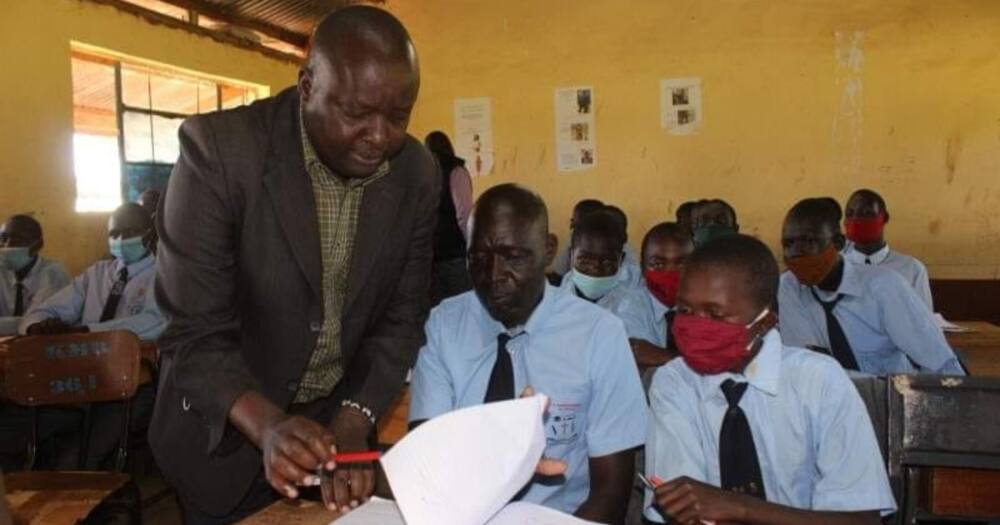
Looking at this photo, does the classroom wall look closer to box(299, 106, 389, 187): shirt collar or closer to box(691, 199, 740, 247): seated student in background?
box(691, 199, 740, 247): seated student in background

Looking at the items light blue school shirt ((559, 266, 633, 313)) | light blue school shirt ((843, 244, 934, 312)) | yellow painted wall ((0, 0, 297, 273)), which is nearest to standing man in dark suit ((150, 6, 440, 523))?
light blue school shirt ((559, 266, 633, 313))

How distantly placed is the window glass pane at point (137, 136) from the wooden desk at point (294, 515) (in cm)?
482

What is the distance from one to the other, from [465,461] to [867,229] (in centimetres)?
416

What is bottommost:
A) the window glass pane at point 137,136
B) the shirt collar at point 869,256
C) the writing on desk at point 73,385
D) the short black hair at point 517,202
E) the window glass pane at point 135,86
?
the writing on desk at point 73,385

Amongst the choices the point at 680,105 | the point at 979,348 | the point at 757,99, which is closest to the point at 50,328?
the point at 979,348

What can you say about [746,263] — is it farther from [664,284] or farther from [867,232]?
[867,232]

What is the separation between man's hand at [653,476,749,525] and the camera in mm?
1320

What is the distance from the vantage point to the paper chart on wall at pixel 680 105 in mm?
6000

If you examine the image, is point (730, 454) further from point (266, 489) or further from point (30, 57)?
point (30, 57)

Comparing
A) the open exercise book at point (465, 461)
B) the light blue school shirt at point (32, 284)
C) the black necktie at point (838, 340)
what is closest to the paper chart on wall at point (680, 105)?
the black necktie at point (838, 340)

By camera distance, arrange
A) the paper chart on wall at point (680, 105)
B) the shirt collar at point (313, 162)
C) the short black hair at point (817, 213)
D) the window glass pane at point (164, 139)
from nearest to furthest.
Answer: the shirt collar at point (313, 162) < the short black hair at point (817, 213) < the window glass pane at point (164, 139) < the paper chart on wall at point (680, 105)

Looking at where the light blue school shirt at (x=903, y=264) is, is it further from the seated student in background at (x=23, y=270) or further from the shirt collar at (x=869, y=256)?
the seated student in background at (x=23, y=270)

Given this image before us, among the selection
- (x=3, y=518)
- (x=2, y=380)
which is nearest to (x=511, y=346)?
(x=3, y=518)

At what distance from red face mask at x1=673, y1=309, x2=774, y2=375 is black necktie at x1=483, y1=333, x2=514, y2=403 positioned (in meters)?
0.37
